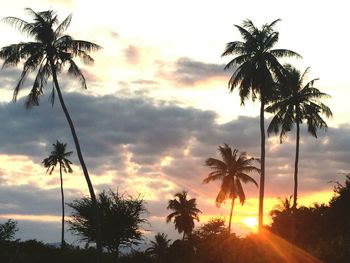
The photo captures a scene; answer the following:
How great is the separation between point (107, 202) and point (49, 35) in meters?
24.2

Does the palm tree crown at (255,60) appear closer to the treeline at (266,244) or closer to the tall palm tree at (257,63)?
the tall palm tree at (257,63)

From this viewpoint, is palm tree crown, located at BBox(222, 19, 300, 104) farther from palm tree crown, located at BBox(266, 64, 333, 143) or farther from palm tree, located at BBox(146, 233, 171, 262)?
palm tree, located at BBox(146, 233, 171, 262)

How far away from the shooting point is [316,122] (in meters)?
A: 50.0

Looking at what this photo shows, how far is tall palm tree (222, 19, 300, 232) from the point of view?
4284 cm

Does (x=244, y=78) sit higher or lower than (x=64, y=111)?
higher

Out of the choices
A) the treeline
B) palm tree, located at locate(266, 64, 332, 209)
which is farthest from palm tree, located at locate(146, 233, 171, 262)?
palm tree, located at locate(266, 64, 332, 209)

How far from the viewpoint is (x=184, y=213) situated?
84312 millimetres

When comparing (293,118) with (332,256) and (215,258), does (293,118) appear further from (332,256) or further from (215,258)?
(332,256)

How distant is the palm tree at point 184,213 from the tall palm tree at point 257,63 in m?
41.1

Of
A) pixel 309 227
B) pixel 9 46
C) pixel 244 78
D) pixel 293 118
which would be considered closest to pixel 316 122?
pixel 293 118

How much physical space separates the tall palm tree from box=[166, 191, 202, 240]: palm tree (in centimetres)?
4114

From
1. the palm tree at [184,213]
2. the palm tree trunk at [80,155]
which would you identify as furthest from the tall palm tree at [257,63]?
the palm tree at [184,213]

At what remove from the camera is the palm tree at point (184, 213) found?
83.9 metres

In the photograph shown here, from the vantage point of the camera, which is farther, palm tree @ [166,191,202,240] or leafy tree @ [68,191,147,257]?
palm tree @ [166,191,202,240]
